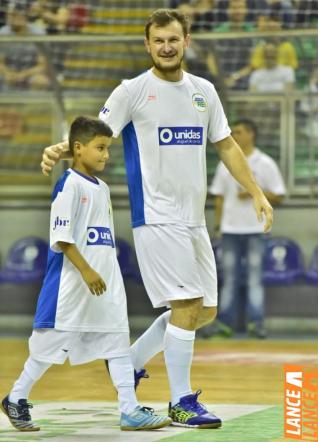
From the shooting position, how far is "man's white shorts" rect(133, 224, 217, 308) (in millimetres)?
6441

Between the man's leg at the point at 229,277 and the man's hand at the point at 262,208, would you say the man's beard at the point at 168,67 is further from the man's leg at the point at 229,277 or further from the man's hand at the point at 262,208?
the man's leg at the point at 229,277

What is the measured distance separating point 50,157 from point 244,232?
6912mm

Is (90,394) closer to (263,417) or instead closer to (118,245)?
(263,417)

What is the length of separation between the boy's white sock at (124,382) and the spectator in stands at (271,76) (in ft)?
27.2

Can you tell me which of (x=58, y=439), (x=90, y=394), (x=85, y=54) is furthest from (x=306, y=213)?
(x=58, y=439)

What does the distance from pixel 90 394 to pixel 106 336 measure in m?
2.01

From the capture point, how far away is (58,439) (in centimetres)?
577

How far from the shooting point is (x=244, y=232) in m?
12.9

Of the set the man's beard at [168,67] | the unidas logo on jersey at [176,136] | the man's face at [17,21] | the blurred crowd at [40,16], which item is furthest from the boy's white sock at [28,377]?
the man's face at [17,21]

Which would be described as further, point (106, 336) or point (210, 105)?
point (210, 105)

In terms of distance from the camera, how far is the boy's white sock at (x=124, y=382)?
6.08 metres

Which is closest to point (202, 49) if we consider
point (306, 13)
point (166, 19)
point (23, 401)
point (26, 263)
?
point (306, 13)

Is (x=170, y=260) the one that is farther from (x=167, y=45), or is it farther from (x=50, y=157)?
(x=167, y=45)

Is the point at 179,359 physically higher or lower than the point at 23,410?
higher
